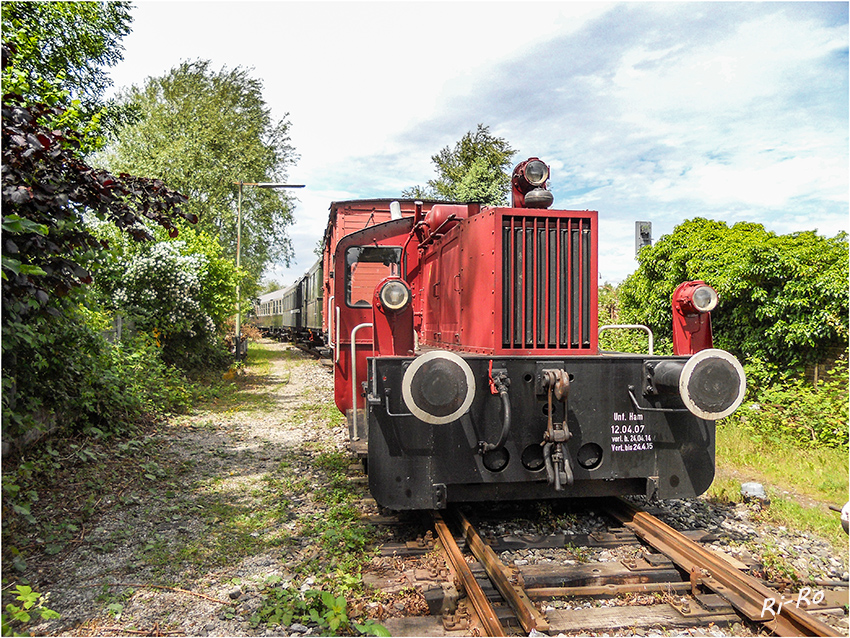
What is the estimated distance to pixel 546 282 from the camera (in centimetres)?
440

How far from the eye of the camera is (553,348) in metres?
4.43

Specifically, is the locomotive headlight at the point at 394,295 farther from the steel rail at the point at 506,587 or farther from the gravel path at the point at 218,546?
the gravel path at the point at 218,546

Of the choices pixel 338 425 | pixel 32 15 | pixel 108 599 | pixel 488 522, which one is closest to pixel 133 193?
pixel 108 599

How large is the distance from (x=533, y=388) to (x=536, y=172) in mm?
1739

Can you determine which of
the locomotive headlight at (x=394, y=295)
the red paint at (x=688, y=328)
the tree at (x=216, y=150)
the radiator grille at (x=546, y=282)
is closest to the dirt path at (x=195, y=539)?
the locomotive headlight at (x=394, y=295)

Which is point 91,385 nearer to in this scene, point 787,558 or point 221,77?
point 787,558

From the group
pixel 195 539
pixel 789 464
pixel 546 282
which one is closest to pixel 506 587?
pixel 546 282

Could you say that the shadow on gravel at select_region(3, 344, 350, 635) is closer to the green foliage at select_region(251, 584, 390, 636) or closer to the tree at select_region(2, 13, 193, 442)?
the green foliage at select_region(251, 584, 390, 636)

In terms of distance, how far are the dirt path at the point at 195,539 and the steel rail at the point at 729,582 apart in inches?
93.8

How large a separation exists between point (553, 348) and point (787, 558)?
2062 millimetres

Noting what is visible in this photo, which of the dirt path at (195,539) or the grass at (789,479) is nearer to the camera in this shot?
the dirt path at (195,539)

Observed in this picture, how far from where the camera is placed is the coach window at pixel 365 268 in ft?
21.5

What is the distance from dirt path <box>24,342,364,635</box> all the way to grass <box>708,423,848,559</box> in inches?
146

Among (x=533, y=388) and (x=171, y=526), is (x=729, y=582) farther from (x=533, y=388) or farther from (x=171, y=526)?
(x=171, y=526)
